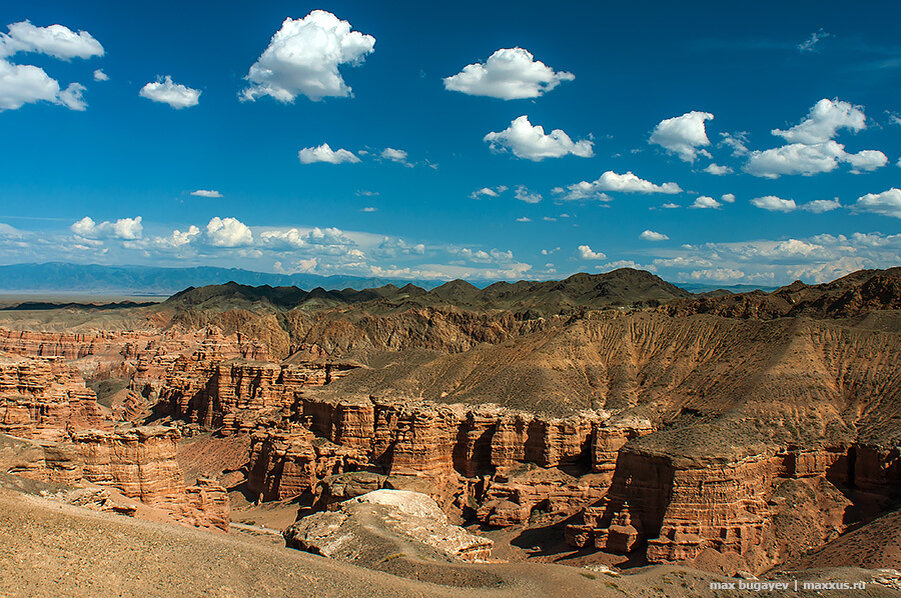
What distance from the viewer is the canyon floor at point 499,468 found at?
24.9m

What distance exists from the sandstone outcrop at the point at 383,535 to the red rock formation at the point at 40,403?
79.4 ft

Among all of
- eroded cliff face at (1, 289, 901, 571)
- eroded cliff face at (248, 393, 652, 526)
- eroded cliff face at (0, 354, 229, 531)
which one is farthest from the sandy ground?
eroded cliff face at (248, 393, 652, 526)

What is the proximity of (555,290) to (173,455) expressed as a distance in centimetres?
15965

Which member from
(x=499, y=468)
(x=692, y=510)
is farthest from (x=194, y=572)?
(x=499, y=468)

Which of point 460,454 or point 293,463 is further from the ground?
point 460,454

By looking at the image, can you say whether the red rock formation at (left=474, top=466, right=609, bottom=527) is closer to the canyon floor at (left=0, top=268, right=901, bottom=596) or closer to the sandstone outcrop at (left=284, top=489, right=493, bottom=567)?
the canyon floor at (left=0, top=268, right=901, bottom=596)

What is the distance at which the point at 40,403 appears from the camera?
52750 millimetres

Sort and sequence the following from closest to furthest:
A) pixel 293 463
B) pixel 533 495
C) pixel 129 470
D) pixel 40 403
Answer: pixel 129 470 < pixel 533 495 < pixel 40 403 < pixel 293 463

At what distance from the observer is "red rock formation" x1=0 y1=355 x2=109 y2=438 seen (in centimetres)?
4862

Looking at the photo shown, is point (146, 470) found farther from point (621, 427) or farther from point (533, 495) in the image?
point (621, 427)

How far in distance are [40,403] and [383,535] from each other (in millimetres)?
34846

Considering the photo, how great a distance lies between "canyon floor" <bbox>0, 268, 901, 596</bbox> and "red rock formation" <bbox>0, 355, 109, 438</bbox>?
26 cm

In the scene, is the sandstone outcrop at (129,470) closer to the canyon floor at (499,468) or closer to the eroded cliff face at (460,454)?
the canyon floor at (499,468)

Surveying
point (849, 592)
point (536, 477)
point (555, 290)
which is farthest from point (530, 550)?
point (555, 290)
